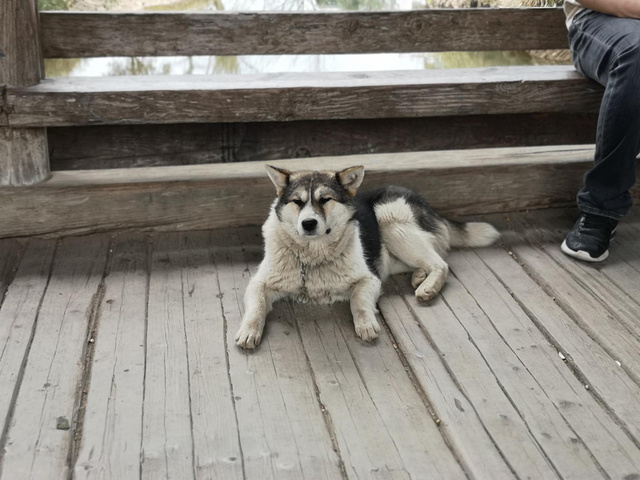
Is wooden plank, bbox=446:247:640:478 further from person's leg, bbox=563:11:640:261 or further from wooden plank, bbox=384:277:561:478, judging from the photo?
person's leg, bbox=563:11:640:261

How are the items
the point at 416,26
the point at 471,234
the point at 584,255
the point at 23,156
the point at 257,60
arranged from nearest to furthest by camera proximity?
the point at 23,156 → the point at 584,255 → the point at 471,234 → the point at 416,26 → the point at 257,60

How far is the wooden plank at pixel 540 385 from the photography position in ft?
8.02

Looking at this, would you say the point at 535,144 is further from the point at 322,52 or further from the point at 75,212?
the point at 75,212

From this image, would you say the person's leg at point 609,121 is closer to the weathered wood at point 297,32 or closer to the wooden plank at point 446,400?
the weathered wood at point 297,32

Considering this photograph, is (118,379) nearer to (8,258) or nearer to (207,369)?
(207,369)

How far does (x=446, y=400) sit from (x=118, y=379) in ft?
4.06

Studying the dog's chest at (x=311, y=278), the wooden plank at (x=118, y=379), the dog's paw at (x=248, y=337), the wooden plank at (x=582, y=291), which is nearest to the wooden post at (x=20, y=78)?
the wooden plank at (x=118, y=379)

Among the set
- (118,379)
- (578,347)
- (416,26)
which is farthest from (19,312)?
(416,26)

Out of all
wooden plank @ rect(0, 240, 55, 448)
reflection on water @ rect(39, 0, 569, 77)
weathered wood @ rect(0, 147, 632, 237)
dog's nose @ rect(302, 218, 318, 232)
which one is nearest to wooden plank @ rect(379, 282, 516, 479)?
dog's nose @ rect(302, 218, 318, 232)

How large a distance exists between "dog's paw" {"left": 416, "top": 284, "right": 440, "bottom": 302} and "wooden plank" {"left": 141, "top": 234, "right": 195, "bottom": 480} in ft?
3.57

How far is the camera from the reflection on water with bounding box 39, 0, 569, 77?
22.2 feet

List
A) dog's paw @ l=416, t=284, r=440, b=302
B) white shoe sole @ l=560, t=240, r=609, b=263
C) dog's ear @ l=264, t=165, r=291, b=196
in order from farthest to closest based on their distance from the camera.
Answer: white shoe sole @ l=560, t=240, r=609, b=263 → dog's paw @ l=416, t=284, r=440, b=302 → dog's ear @ l=264, t=165, r=291, b=196

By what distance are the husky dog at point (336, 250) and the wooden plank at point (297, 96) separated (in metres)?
0.50

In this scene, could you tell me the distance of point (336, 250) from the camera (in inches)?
133
